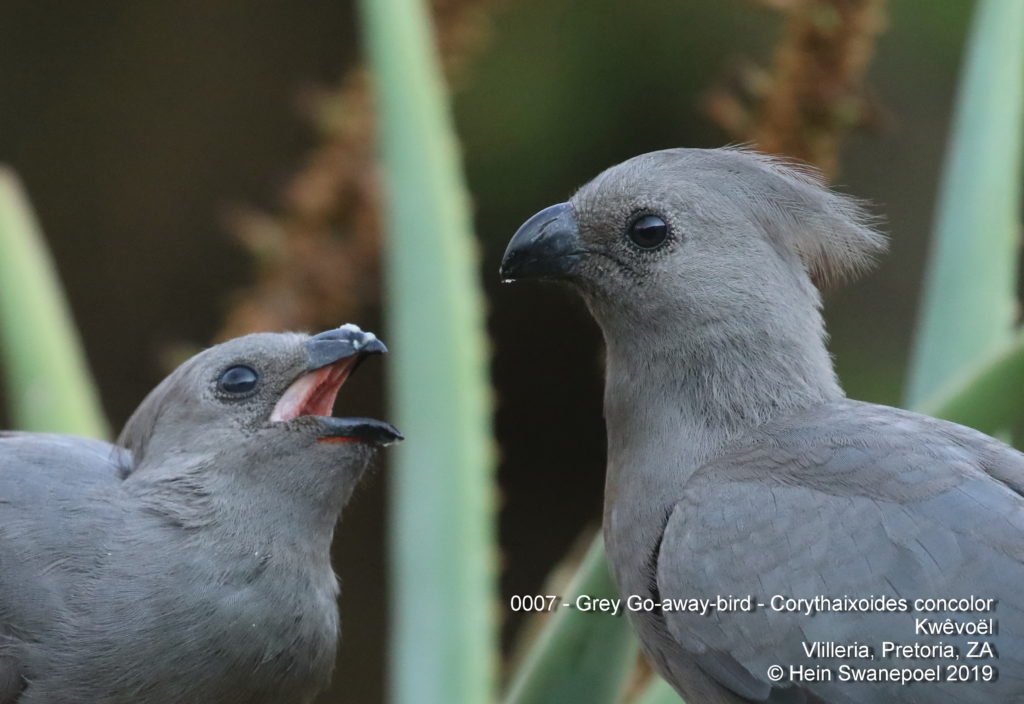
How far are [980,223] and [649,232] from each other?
0.64 metres

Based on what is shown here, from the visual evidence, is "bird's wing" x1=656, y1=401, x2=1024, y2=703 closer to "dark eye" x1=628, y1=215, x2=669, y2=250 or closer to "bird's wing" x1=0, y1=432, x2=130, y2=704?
"dark eye" x1=628, y1=215, x2=669, y2=250

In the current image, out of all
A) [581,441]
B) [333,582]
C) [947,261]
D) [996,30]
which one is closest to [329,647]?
[333,582]

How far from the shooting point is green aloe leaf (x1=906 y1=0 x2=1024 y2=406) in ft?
6.79

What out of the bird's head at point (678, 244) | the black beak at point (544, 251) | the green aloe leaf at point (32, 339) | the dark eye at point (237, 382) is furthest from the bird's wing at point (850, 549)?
the green aloe leaf at point (32, 339)

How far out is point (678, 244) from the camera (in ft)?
5.56

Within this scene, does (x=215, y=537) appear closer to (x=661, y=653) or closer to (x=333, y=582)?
(x=333, y=582)

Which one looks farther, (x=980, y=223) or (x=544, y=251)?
(x=980, y=223)

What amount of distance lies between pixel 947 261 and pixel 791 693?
0.81 metres

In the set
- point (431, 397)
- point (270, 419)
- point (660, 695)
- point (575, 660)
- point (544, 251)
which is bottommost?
point (660, 695)

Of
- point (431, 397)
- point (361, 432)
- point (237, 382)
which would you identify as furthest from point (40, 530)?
point (431, 397)

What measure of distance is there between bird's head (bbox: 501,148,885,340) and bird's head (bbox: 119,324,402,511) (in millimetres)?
251

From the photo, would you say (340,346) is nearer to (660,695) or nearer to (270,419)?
(270,419)

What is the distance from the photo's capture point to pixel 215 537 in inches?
66.4

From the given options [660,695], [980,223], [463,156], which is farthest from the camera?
[463,156]
